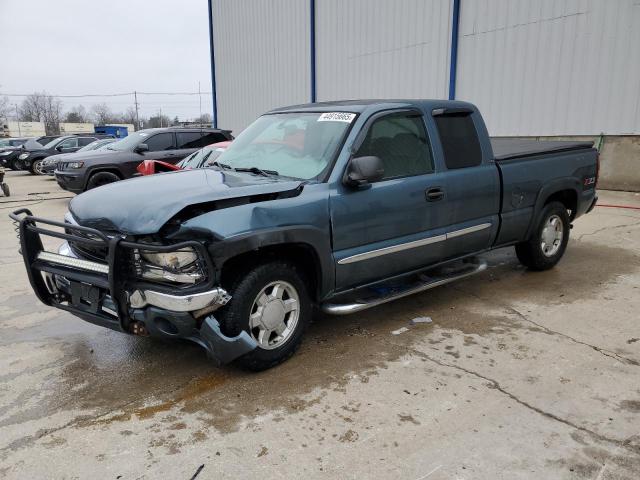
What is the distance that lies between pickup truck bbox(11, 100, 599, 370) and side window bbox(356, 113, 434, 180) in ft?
0.04

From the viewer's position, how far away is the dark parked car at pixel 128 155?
1137 cm

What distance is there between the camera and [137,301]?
10.7ft

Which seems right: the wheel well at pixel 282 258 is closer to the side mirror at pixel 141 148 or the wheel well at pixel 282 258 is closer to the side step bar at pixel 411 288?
the side step bar at pixel 411 288

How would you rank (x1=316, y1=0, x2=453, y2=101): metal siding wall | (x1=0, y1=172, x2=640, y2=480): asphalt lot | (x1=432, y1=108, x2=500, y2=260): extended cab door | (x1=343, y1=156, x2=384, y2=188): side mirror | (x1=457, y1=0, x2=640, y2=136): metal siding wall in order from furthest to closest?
(x1=316, y1=0, x2=453, y2=101): metal siding wall → (x1=457, y1=0, x2=640, y2=136): metal siding wall → (x1=432, y1=108, x2=500, y2=260): extended cab door → (x1=343, y1=156, x2=384, y2=188): side mirror → (x1=0, y1=172, x2=640, y2=480): asphalt lot

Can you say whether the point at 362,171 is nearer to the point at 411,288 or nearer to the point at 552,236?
the point at 411,288

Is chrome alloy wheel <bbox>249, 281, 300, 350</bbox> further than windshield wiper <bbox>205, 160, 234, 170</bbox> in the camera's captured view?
No

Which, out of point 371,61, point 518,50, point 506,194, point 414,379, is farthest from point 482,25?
point 414,379

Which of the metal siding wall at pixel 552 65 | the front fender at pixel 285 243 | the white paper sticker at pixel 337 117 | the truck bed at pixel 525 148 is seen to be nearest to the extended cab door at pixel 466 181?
the truck bed at pixel 525 148

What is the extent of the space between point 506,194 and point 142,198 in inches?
138

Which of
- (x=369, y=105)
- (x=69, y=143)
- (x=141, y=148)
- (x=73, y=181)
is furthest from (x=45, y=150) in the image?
(x=369, y=105)

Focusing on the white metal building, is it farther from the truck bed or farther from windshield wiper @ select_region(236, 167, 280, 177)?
windshield wiper @ select_region(236, 167, 280, 177)

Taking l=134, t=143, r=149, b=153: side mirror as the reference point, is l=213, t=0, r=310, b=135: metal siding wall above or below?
above

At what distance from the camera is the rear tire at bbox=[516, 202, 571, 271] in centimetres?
582

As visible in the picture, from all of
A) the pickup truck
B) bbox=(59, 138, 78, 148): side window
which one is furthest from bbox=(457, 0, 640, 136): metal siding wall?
bbox=(59, 138, 78, 148): side window
